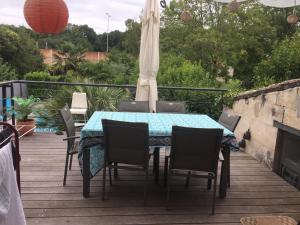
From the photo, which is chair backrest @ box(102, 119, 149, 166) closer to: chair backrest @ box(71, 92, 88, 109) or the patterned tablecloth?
the patterned tablecloth

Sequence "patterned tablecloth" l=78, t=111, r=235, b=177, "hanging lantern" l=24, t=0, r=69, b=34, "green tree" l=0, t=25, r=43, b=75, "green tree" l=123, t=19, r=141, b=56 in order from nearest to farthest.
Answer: "patterned tablecloth" l=78, t=111, r=235, b=177, "hanging lantern" l=24, t=0, r=69, b=34, "green tree" l=0, t=25, r=43, b=75, "green tree" l=123, t=19, r=141, b=56

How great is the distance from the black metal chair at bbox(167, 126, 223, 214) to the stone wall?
53.0 inches

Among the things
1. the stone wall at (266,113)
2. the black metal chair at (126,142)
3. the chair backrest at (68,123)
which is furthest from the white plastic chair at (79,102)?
the black metal chair at (126,142)

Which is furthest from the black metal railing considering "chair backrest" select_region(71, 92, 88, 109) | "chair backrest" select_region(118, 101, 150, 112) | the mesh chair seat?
"chair backrest" select_region(118, 101, 150, 112)

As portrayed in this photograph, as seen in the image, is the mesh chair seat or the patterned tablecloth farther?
the mesh chair seat

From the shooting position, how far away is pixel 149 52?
474 cm

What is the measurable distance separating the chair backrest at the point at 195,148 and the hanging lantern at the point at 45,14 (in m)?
2.03

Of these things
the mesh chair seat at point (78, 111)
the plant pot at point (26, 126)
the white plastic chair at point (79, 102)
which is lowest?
the plant pot at point (26, 126)

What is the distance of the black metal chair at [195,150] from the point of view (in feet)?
8.70

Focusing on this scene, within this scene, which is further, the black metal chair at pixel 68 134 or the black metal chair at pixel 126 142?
the black metal chair at pixel 68 134

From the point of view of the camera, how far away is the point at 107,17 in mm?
23812

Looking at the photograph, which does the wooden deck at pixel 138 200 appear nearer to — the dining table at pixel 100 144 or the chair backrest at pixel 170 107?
the dining table at pixel 100 144

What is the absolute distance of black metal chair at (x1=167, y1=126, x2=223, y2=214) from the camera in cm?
265

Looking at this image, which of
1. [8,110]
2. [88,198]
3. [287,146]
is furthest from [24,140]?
[287,146]
